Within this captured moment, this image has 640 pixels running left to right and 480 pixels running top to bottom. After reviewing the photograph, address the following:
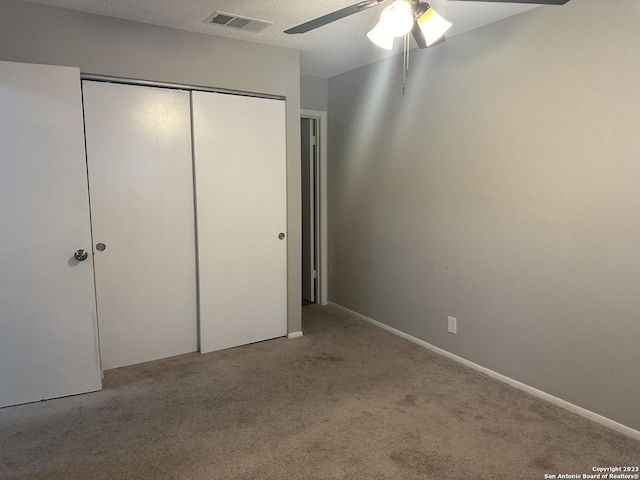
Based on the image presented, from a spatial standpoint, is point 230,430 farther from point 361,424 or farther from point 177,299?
point 177,299

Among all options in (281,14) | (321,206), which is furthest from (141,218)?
(321,206)

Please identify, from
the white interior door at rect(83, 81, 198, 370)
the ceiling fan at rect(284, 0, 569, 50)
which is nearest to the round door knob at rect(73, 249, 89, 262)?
the white interior door at rect(83, 81, 198, 370)

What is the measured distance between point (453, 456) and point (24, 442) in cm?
218

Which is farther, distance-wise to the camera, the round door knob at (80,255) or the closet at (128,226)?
the round door knob at (80,255)

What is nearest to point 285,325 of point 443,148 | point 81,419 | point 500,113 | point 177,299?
point 177,299

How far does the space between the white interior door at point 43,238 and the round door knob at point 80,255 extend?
17 millimetres

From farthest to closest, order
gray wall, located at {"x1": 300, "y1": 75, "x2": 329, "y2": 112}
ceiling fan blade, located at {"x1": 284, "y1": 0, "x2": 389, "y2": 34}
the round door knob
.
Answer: gray wall, located at {"x1": 300, "y1": 75, "x2": 329, "y2": 112} < the round door knob < ceiling fan blade, located at {"x1": 284, "y1": 0, "x2": 389, "y2": 34}

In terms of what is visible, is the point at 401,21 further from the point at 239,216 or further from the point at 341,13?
the point at 239,216

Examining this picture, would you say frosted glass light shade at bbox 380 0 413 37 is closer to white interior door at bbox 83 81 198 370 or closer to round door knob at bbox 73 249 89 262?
white interior door at bbox 83 81 198 370

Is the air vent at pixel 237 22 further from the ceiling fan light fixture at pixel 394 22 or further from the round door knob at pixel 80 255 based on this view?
the round door knob at pixel 80 255

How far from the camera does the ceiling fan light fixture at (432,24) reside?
6.68 feet

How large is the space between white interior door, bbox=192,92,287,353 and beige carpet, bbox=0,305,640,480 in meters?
0.41

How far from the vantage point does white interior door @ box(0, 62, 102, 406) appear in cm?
252

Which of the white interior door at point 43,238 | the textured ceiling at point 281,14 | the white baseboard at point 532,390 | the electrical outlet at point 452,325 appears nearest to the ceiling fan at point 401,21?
the textured ceiling at point 281,14
